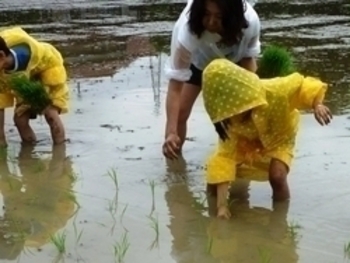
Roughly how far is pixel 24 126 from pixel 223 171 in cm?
186

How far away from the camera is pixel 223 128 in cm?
408

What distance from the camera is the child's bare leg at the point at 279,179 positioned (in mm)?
4148

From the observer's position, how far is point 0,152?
5195 mm

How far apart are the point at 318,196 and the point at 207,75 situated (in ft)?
2.88

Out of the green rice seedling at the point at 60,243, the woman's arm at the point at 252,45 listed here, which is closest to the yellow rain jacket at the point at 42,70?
the woman's arm at the point at 252,45

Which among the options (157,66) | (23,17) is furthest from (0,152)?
(23,17)

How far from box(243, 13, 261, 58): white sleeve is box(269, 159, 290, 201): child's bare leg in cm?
75

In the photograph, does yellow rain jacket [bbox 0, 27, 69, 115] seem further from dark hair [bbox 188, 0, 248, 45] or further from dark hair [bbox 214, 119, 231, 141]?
dark hair [bbox 214, 119, 231, 141]

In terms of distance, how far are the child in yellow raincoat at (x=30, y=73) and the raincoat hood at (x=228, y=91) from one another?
5.81ft

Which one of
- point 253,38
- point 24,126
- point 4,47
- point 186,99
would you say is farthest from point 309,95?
point 24,126

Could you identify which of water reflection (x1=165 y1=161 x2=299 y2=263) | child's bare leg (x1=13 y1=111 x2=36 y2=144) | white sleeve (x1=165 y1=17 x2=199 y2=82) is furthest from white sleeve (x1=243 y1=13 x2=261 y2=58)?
child's bare leg (x1=13 y1=111 x2=36 y2=144)

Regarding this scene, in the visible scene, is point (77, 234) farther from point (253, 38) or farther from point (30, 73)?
point (30, 73)

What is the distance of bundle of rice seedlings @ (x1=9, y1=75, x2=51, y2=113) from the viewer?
5270mm

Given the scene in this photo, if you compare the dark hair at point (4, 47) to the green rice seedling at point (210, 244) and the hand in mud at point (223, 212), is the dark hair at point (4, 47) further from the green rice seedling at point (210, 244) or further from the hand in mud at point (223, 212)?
the green rice seedling at point (210, 244)
